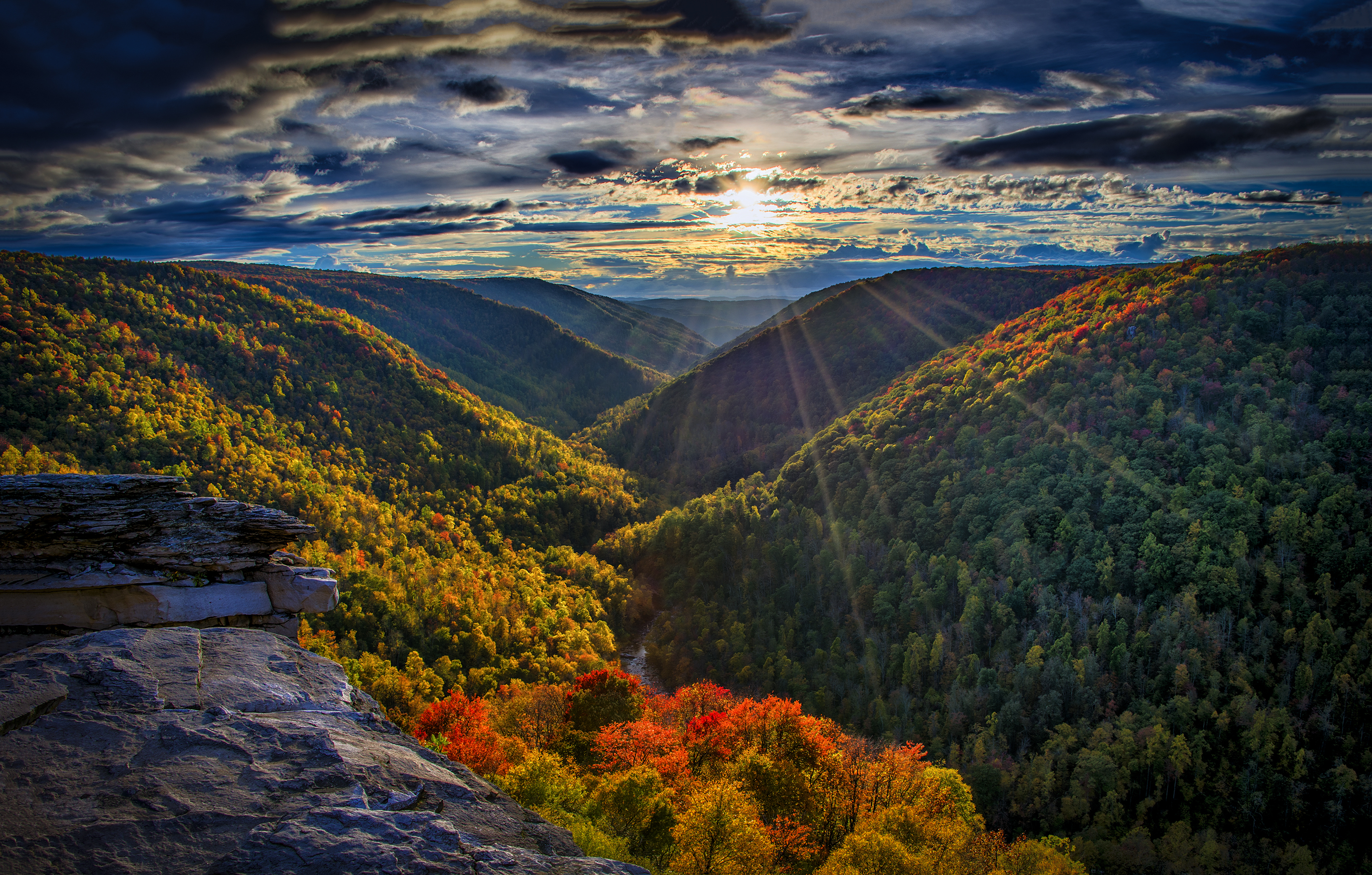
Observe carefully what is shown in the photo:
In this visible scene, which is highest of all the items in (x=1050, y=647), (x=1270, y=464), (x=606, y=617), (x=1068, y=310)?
(x=1068, y=310)

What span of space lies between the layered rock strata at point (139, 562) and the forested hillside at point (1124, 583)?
93.8 m

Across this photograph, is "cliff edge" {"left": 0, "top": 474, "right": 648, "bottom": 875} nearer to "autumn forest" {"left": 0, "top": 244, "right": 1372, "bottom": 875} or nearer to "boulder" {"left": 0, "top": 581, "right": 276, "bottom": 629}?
"boulder" {"left": 0, "top": 581, "right": 276, "bottom": 629}

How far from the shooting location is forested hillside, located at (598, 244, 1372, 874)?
81562mm

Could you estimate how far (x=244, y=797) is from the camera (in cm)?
1282

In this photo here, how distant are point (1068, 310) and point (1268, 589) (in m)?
101

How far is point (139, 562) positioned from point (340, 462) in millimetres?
155903

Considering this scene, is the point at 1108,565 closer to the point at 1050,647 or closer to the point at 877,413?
the point at 1050,647

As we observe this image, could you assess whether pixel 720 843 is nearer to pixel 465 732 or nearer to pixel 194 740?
pixel 194 740

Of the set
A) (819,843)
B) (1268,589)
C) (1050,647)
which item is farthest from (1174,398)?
(819,843)

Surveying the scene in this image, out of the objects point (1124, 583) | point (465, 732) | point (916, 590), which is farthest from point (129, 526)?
point (1124, 583)

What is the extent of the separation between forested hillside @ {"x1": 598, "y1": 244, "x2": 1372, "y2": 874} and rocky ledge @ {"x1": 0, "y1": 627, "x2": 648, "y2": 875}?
9297cm

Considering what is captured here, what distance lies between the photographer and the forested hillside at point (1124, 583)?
8156 centimetres

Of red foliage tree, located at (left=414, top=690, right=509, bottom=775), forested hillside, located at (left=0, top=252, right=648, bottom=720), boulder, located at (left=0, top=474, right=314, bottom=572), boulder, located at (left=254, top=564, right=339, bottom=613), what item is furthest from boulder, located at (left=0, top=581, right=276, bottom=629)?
forested hillside, located at (left=0, top=252, right=648, bottom=720)

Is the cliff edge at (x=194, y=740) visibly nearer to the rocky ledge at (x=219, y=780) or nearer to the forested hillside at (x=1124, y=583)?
the rocky ledge at (x=219, y=780)
